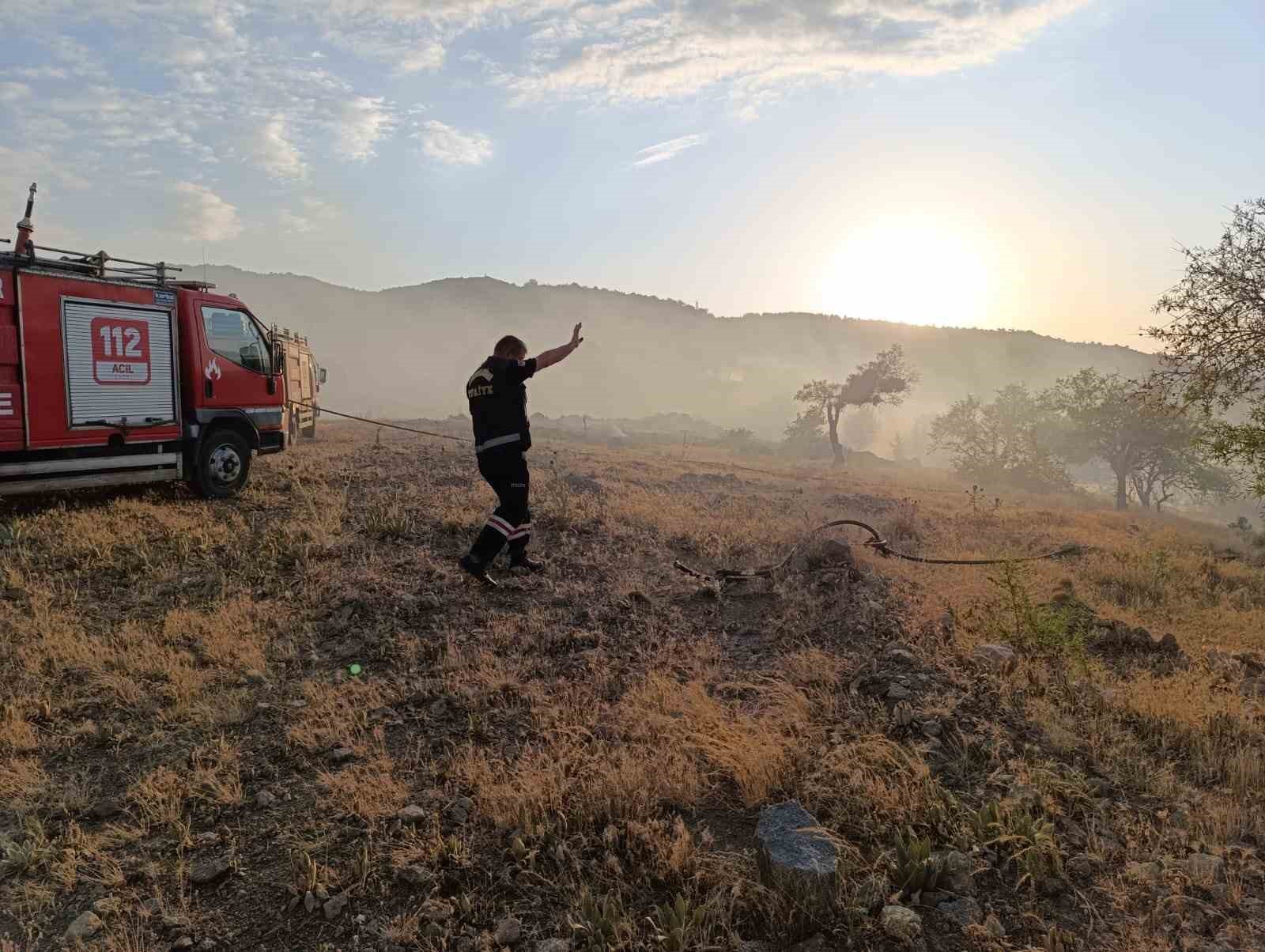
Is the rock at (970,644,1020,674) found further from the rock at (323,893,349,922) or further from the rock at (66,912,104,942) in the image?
the rock at (66,912,104,942)

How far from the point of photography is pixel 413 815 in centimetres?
341

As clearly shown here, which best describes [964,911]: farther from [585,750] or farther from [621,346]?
[621,346]

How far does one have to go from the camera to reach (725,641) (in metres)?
5.93

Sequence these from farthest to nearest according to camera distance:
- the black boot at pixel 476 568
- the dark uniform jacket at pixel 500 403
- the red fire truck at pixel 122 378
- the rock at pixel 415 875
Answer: the red fire truck at pixel 122 378, the black boot at pixel 476 568, the dark uniform jacket at pixel 500 403, the rock at pixel 415 875

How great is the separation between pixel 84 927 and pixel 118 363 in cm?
742

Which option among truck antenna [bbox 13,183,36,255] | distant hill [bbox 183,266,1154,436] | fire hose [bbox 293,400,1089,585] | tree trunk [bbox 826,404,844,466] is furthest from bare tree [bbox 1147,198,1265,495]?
distant hill [bbox 183,266,1154,436]

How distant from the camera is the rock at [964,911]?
2781 mm

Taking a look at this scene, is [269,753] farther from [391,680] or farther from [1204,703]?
[1204,703]

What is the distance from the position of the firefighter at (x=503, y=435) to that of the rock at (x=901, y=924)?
4.45 m

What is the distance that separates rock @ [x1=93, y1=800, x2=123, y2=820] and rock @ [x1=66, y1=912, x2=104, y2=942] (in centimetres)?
82

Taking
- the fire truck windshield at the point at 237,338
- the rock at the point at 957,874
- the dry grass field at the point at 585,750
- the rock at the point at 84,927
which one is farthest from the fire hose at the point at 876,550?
the rock at the point at 84,927

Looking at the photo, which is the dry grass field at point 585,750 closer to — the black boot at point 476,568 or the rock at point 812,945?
the rock at point 812,945

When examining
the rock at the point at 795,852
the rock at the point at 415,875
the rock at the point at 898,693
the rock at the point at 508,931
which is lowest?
the rock at the point at 508,931

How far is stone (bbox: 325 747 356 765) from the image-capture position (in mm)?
3988
